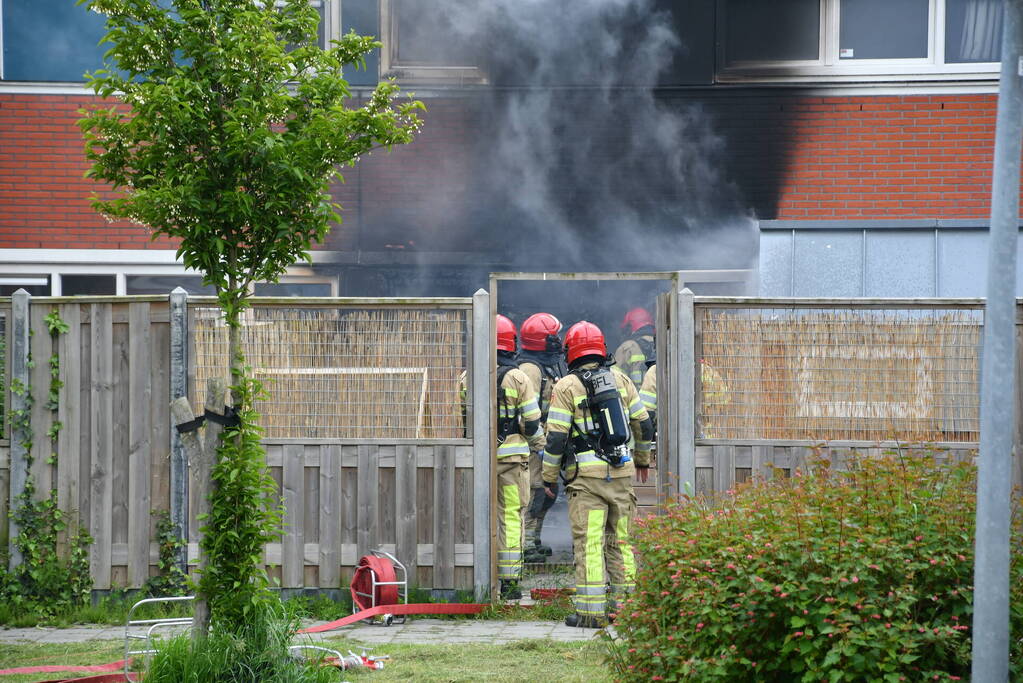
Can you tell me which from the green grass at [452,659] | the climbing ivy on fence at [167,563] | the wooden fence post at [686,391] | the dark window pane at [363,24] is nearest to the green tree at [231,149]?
the green grass at [452,659]

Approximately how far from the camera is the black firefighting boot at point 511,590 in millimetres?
8477

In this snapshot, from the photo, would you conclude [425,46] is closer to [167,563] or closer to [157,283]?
[157,283]

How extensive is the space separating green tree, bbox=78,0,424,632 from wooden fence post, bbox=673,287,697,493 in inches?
121

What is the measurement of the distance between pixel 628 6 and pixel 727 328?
6.67m

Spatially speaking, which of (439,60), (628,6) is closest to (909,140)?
(628,6)

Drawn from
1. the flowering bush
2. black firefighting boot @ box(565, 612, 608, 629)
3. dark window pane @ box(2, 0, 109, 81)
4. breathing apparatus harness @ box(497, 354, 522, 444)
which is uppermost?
dark window pane @ box(2, 0, 109, 81)

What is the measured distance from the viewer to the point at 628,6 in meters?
13.6

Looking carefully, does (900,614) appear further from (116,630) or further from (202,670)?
(116,630)

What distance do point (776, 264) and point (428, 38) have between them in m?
4.97

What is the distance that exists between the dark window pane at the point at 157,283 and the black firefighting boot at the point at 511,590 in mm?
6080

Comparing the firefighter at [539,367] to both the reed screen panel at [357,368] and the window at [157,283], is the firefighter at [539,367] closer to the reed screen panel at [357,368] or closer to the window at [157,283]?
the reed screen panel at [357,368]

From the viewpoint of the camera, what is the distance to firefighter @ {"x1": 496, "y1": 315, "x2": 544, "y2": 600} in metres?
8.84

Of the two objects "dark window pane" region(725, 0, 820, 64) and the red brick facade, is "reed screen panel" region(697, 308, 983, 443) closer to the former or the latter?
the red brick facade

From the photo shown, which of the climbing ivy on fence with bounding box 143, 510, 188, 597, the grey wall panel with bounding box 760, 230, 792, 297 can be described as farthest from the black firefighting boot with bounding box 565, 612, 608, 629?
the grey wall panel with bounding box 760, 230, 792, 297
